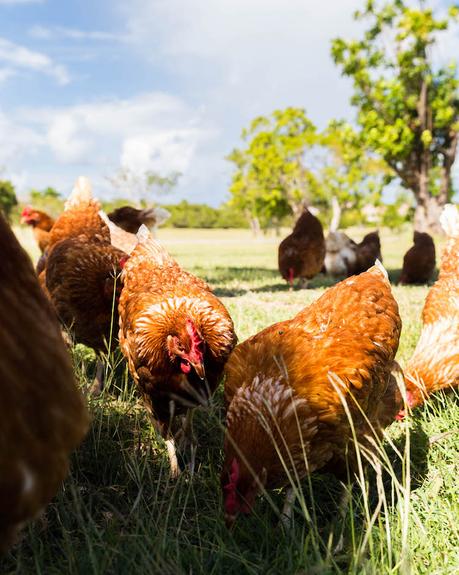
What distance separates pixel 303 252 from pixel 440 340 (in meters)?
5.14

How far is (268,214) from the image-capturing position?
34.3 meters

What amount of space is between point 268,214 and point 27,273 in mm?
33831

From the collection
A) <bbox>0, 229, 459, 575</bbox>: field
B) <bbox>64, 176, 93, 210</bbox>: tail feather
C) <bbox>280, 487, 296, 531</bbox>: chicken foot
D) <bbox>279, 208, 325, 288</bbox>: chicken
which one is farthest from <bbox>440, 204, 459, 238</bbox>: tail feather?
<bbox>279, 208, 325, 288</bbox>: chicken

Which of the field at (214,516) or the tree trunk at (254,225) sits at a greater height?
the tree trunk at (254,225)

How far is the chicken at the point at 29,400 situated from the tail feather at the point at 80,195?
148 inches

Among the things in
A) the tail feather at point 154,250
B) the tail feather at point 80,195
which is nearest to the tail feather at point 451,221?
the tail feather at point 154,250

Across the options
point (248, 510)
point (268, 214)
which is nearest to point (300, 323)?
point (248, 510)

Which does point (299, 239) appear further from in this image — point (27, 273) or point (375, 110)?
point (375, 110)

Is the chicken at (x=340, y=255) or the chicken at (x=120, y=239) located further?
the chicken at (x=340, y=255)

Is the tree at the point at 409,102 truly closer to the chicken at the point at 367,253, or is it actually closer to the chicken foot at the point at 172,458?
the chicken at the point at 367,253

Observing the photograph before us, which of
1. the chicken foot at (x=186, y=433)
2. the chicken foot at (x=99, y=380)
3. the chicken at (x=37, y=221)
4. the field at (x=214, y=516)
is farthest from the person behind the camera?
the chicken at (x=37, y=221)

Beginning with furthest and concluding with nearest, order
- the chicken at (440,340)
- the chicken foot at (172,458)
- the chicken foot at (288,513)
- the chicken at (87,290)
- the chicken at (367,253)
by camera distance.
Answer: the chicken at (367,253) < the chicken at (87,290) < the chicken at (440,340) < the chicken foot at (172,458) < the chicken foot at (288,513)

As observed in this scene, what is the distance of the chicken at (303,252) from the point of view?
812 cm

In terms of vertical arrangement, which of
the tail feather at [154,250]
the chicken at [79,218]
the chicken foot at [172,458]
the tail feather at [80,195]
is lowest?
the chicken foot at [172,458]
